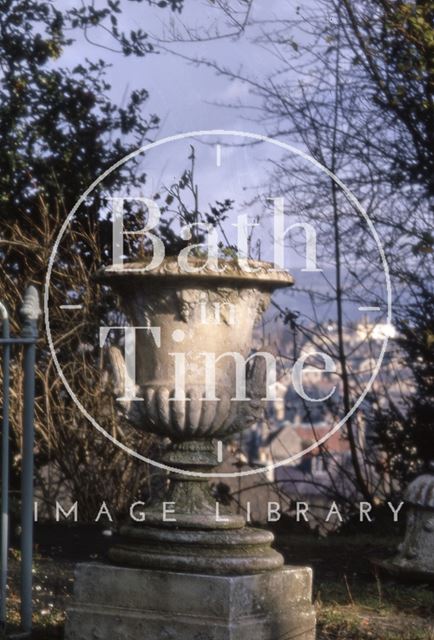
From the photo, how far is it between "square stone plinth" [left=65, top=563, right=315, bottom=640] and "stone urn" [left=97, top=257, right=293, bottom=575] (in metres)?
0.07

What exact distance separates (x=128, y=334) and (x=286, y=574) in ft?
3.66

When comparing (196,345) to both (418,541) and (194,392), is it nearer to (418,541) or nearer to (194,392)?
(194,392)

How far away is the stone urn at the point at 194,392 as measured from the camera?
4426mm

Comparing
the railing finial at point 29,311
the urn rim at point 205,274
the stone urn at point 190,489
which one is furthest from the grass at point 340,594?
the urn rim at point 205,274

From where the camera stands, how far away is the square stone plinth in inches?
167

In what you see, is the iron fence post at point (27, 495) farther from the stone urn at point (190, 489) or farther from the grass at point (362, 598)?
the grass at point (362, 598)

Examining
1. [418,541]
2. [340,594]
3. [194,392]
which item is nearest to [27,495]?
[194,392]

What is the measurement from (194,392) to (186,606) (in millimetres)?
791

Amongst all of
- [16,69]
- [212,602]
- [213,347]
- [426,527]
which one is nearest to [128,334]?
[213,347]

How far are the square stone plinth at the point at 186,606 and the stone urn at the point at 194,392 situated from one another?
0.07 metres

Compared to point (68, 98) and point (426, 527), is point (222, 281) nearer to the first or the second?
point (426, 527)

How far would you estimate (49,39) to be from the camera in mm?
A: 8992

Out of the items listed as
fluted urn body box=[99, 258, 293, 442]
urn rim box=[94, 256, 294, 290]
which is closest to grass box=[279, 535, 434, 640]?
fluted urn body box=[99, 258, 293, 442]

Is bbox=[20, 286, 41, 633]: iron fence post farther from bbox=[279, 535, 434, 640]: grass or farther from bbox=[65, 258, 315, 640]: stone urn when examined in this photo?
bbox=[279, 535, 434, 640]: grass
